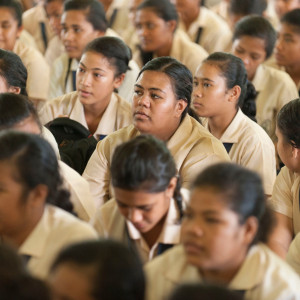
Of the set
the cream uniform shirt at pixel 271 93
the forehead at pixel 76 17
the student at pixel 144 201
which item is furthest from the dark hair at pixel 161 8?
the student at pixel 144 201

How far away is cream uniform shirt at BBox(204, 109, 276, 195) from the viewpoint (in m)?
2.70

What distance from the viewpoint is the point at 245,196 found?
1551 mm

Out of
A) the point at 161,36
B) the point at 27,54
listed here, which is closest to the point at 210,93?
the point at 161,36

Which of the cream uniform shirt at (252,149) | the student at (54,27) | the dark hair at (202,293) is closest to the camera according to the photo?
the dark hair at (202,293)

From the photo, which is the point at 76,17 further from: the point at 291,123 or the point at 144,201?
the point at 144,201

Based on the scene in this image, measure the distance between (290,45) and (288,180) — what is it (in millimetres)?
1683

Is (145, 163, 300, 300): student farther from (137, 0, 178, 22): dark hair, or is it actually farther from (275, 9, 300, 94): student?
(137, 0, 178, 22): dark hair

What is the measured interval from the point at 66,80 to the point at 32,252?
2.31m

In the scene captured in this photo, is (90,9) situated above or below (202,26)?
above

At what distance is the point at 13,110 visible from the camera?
2.23 metres

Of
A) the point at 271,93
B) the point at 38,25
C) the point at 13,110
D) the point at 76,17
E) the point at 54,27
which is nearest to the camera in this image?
the point at 13,110

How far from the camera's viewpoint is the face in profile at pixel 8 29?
13.1 ft

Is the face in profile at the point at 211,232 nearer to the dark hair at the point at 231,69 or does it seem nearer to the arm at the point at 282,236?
the arm at the point at 282,236

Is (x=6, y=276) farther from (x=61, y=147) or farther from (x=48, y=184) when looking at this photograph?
(x=61, y=147)
